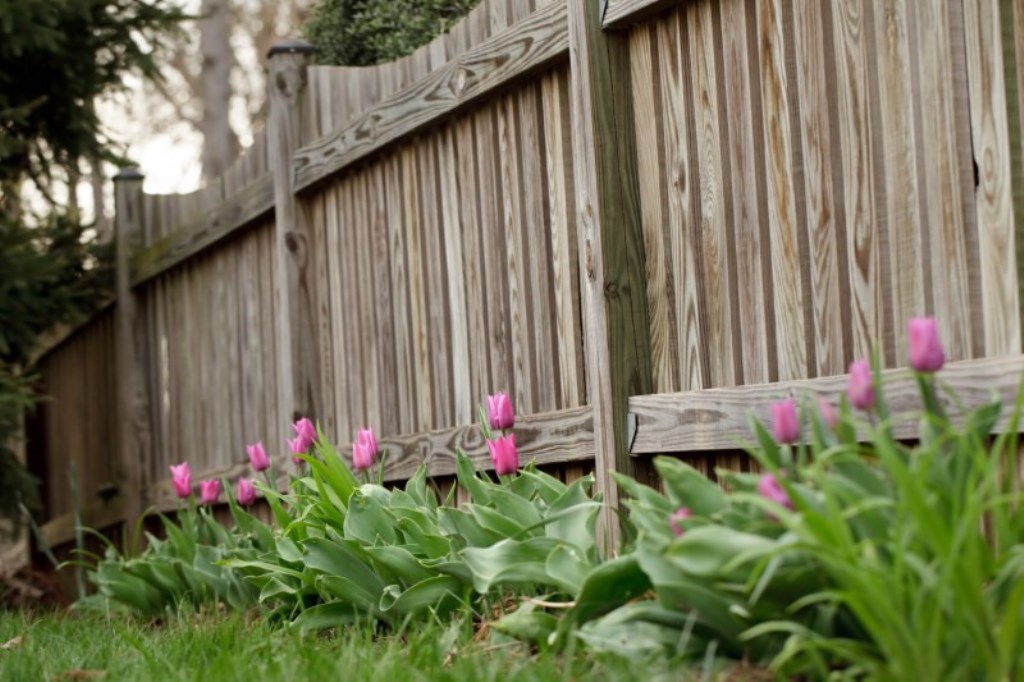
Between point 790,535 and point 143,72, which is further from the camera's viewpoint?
point 143,72

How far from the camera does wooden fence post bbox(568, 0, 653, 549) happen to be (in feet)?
12.6

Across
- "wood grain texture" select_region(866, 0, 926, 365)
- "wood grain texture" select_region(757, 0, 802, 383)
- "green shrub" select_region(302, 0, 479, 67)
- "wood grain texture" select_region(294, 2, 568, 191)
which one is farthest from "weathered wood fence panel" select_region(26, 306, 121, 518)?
"wood grain texture" select_region(866, 0, 926, 365)

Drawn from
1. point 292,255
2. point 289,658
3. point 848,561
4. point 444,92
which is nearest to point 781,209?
point 848,561

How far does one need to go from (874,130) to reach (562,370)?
148 cm

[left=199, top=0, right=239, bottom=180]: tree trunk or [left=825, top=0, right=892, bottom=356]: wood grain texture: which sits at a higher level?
[left=199, top=0, right=239, bottom=180]: tree trunk

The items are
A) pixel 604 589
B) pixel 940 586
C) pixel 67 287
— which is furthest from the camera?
pixel 67 287

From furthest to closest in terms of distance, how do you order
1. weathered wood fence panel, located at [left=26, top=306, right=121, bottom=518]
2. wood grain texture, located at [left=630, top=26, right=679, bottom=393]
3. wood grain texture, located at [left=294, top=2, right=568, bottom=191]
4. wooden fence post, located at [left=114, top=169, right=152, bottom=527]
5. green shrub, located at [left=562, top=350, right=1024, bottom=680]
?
weathered wood fence panel, located at [left=26, top=306, right=121, bottom=518], wooden fence post, located at [left=114, top=169, right=152, bottom=527], wood grain texture, located at [left=294, top=2, right=568, bottom=191], wood grain texture, located at [left=630, top=26, right=679, bottom=393], green shrub, located at [left=562, top=350, right=1024, bottom=680]

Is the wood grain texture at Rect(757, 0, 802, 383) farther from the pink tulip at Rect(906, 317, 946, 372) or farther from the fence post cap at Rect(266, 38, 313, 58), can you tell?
the fence post cap at Rect(266, 38, 313, 58)

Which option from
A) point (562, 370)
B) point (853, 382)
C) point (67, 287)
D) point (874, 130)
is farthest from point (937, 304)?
point (67, 287)

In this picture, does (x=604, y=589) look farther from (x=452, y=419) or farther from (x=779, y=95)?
(x=452, y=419)

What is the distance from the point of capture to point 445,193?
4926mm

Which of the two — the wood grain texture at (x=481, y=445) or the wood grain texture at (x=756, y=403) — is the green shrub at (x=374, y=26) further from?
the wood grain texture at (x=756, y=403)

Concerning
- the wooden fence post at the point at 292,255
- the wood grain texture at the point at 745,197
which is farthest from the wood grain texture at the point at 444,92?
the wood grain texture at the point at 745,197

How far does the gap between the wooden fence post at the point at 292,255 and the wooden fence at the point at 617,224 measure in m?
0.01
